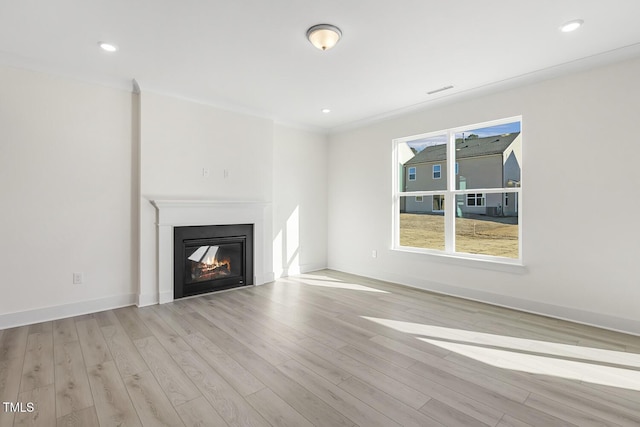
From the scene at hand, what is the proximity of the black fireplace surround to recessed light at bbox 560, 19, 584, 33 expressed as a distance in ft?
13.2

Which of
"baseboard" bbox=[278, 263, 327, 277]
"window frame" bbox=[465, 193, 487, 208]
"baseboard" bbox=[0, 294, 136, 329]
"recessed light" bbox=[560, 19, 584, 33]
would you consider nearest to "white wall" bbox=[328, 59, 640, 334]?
"window frame" bbox=[465, 193, 487, 208]

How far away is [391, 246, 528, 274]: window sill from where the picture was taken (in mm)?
3555

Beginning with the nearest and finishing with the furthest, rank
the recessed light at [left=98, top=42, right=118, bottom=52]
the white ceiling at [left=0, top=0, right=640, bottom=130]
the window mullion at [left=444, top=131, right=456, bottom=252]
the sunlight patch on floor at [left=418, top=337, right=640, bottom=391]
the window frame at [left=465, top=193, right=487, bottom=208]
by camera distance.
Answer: the sunlight patch on floor at [left=418, top=337, right=640, bottom=391] → the white ceiling at [left=0, top=0, right=640, bottom=130] → the recessed light at [left=98, top=42, right=118, bottom=52] → the window frame at [left=465, top=193, right=487, bottom=208] → the window mullion at [left=444, top=131, right=456, bottom=252]

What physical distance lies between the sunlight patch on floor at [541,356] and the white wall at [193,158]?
2.91 m

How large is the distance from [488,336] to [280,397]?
2005 millimetres

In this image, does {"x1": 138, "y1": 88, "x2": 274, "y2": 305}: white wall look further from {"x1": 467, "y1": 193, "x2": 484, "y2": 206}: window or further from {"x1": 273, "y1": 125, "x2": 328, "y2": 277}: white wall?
{"x1": 467, "y1": 193, "x2": 484, "y2": 206}: window

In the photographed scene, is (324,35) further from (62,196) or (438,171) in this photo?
(62,196)

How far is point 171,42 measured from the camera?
8.84ft

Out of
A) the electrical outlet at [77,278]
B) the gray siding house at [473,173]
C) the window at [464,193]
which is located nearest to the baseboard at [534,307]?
the window at [464,193]

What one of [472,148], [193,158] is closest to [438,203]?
[472,148]

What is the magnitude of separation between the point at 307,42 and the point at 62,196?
297cm

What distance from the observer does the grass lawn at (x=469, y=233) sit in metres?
3.72

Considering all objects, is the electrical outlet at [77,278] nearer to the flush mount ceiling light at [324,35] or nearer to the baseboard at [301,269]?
the baseboard at [301,269]

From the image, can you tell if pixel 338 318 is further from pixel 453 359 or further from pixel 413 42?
pixel 413 42
